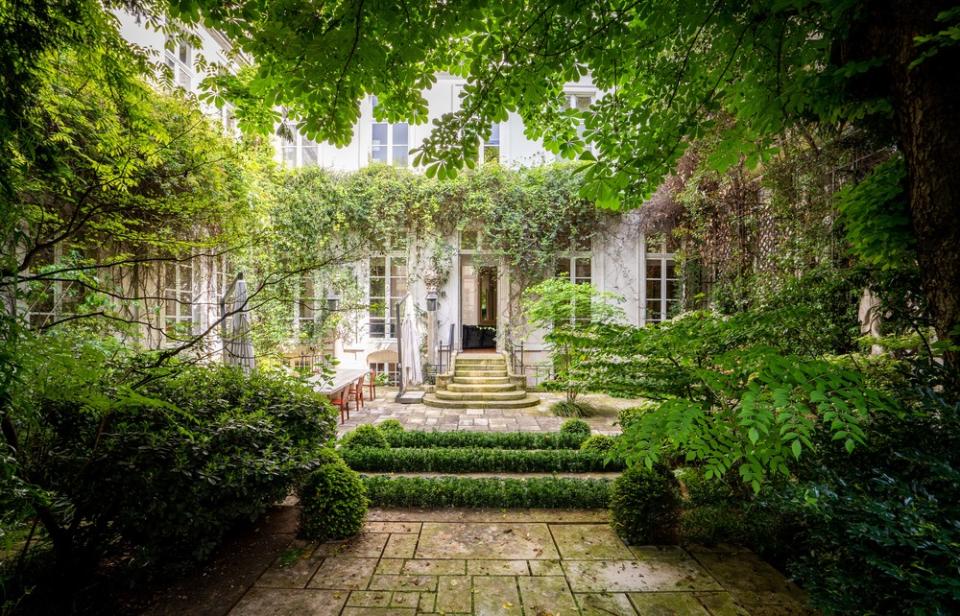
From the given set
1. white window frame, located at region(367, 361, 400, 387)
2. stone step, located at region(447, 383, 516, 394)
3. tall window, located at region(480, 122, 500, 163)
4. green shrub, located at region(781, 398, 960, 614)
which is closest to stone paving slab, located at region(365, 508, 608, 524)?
green shrub, located at region(781, 398, 960, 614)

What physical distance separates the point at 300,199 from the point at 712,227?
30.8 ft

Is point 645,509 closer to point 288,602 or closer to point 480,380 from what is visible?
point 288,602

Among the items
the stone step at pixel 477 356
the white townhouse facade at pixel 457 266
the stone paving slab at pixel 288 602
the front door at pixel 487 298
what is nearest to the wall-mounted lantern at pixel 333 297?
the white townhouse facade at pixel 457 266

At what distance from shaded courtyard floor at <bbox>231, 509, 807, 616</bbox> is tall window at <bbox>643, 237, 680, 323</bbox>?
8790 millimetres

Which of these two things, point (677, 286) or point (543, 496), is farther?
point (677, 286)

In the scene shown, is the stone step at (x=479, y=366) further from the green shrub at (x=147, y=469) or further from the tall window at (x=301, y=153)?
the green shrub at (x=147, y=469)

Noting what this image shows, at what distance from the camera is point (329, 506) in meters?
3.27

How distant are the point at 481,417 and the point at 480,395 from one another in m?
1.11

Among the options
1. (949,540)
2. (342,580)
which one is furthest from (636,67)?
(342,580)

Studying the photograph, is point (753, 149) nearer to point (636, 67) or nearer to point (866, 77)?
point (866, 77)

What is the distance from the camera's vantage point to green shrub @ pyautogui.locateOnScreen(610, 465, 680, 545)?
3213 mm

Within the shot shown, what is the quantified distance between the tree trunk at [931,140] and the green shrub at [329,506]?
3.59 m

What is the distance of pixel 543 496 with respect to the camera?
3896 mm

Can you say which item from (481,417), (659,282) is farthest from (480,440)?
(659,282)
